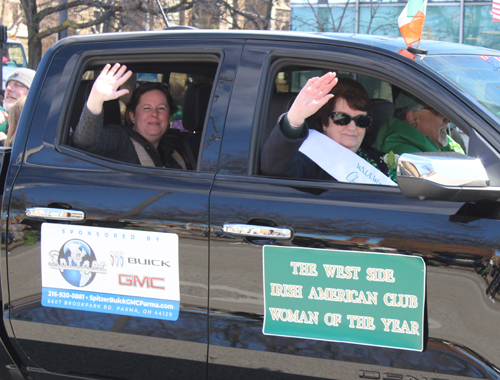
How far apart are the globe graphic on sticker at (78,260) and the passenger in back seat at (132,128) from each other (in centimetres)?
47

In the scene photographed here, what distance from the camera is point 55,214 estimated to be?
2391mm

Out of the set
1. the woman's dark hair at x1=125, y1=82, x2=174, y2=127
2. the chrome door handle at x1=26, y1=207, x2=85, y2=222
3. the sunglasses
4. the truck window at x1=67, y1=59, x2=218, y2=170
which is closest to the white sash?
the sunglasses

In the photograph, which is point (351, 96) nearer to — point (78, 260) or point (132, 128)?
point (132, 128)

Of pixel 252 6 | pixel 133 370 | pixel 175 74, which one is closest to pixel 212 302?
pixel 133 370

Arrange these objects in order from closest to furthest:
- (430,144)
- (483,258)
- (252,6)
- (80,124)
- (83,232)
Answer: (483,258), (83,232), (80,124), (430,144), (252,6)

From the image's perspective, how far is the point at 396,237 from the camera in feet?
6.59

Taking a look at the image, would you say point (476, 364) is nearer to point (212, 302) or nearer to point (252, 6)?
point (212, 302)

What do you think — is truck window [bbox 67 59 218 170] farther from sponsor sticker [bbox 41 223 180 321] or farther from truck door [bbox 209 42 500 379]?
truck door [bbox 209 42 500 379]

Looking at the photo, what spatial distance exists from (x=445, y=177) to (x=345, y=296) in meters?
0.53

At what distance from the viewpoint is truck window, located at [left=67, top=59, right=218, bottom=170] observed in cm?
290

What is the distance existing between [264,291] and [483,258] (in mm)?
725

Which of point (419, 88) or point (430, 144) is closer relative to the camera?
point (419, 88)

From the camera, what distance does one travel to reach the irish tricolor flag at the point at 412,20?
7.26ft

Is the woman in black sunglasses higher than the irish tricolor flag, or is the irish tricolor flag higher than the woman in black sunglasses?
the irish tricolor flag
